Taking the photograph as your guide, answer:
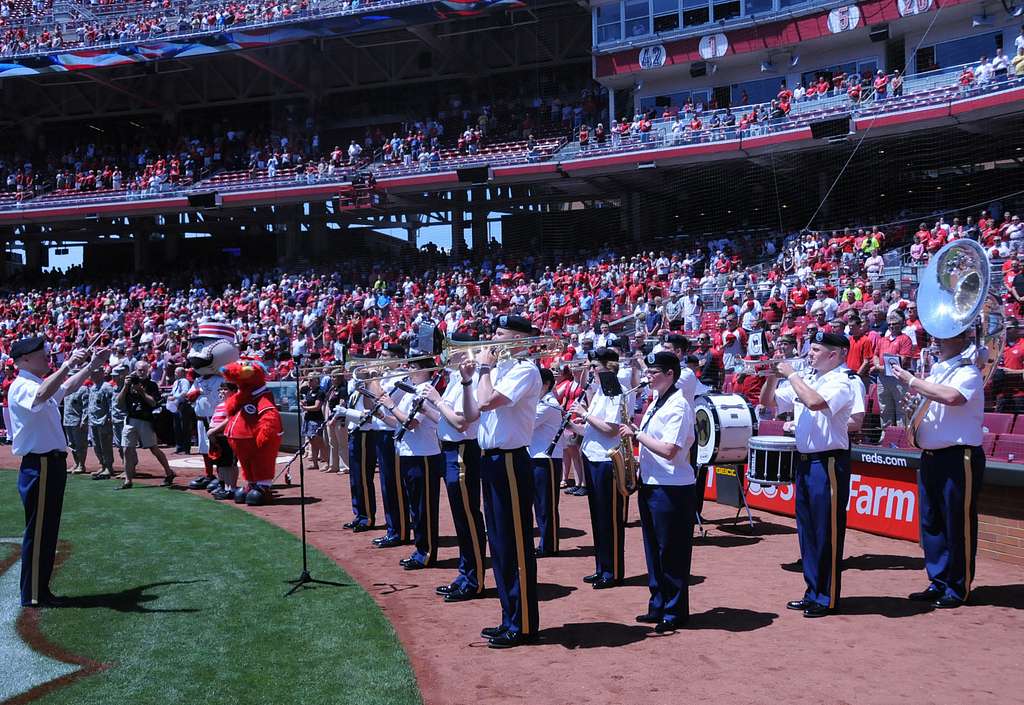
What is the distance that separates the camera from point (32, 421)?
6.73 metres

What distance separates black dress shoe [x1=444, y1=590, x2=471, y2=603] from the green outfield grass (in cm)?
55

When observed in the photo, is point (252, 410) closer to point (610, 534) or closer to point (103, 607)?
point (103, 607)

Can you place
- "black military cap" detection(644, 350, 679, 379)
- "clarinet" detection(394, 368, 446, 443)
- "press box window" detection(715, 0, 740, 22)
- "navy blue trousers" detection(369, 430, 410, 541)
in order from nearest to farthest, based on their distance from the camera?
"black military cap" detection(644, 350, 679, 379), "clarinet" detection(394, 368, 446, 443), "navy blue trousers" detection(369, 430, 410, 541), "press box window" detection(715, 0, 740, 22)

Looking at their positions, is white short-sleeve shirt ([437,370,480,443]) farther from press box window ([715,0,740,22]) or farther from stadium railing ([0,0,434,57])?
stadium railing ([0,0,434,57])

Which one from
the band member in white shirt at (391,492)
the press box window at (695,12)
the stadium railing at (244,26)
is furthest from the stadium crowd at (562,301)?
the stadium railing at (244,26)

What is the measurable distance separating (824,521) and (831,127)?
19.4m

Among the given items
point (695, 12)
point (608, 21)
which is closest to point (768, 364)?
point (695, 12)

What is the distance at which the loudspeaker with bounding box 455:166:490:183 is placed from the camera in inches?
1190

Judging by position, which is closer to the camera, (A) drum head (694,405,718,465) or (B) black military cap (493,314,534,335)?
(B) black military cap (493,314,534,335)

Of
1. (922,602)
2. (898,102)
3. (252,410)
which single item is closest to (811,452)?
(922,602)

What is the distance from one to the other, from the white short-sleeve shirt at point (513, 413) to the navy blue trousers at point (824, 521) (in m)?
1.95

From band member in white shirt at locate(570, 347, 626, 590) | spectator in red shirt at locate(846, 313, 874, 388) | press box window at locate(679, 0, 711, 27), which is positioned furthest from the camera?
press box window at locate(679, 0, 711, 27)

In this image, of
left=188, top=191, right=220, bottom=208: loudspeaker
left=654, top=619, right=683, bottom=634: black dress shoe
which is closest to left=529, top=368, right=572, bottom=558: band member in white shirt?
left=654, top=619, right=683, bottom=634: black dress shoe

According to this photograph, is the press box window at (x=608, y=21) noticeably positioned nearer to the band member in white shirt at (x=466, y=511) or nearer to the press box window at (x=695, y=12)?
the press box window at (x=695, y=12)
